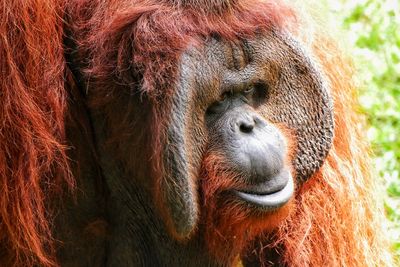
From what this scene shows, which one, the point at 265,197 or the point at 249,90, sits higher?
the point at 249,90

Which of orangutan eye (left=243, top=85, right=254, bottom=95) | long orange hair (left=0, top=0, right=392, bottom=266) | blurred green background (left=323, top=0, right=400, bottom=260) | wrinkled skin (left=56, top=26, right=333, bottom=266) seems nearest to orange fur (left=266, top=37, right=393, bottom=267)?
long orange hair (left=0, top=0, right=392, bottom=266)

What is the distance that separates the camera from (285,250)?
3.16 metres

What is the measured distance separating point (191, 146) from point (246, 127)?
0.16 meters

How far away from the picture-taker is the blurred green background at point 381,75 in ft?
14.1

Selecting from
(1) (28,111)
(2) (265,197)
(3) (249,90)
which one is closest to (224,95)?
(3) (249,90)

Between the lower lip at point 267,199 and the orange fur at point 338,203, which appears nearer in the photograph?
the lower lip at point 267,199

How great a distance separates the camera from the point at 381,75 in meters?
5.02

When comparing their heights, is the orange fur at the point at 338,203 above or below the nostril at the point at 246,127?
below

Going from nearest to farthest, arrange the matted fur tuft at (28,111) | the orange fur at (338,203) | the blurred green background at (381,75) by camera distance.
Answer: the matted fur tuft at (28,111), the orange fur at (338,203), the blurred green background at (381,75)

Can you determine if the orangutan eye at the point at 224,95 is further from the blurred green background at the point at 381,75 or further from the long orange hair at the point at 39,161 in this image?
the blurred green background at the point at 381,75

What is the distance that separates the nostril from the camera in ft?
8.50

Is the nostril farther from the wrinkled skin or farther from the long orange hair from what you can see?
the long orange hair

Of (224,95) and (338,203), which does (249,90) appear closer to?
(224,95)

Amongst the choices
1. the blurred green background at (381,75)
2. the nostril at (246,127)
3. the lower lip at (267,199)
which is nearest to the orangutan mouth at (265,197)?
the lower lip at (267,199)
